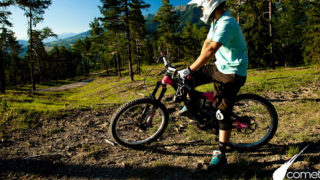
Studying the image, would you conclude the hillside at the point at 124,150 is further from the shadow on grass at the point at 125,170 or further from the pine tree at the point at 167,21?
the pine tree at the point at 167,21

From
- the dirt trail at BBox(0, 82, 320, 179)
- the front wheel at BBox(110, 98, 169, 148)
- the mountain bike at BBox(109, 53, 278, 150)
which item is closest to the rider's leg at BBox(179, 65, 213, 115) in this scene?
the mountain bike at BBox(109, 53, 278, 150)

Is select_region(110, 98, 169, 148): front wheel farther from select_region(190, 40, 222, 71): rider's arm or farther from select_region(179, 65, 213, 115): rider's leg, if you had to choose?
select_region(190, 40, 222, 71): rider's arm

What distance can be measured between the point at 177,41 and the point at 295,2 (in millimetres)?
23173

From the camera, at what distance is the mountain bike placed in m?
3.26

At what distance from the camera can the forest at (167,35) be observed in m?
22.7

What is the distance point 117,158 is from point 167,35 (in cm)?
3723

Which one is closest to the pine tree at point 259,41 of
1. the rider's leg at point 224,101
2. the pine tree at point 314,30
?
the pine tree at point 314,30

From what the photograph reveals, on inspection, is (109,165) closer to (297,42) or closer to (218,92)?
(218,92)

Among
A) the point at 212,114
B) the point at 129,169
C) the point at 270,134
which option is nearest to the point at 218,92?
the point at 212,114

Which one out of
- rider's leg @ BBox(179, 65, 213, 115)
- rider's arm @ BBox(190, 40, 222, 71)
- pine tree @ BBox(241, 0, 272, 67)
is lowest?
rider's leg @ BBox(179, 65, 213, 115)

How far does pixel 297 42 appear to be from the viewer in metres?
41.2

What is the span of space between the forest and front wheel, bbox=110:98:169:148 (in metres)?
2.40
